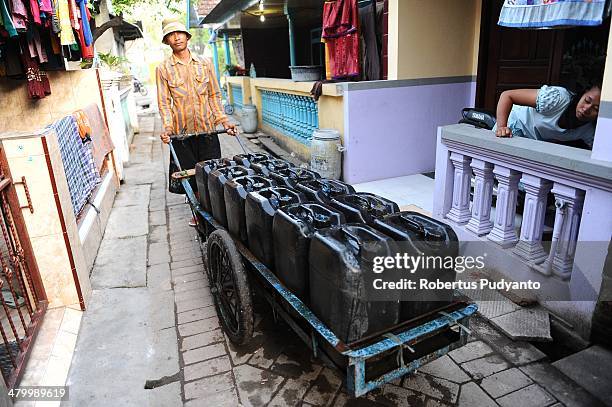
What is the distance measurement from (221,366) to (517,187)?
265 centimetres

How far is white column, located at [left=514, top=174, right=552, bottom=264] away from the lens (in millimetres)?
3084

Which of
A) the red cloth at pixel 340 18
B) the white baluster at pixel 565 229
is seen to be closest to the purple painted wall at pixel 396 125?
the red cloth at pixel 340 18

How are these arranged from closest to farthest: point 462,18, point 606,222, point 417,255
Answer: point 417,255 → point 606,222 → point 462,18

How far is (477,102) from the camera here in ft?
21.0

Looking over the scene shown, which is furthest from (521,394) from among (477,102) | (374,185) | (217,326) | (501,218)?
(477,102)

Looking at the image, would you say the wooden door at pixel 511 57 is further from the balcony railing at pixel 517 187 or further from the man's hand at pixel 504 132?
the man's hand at pixel 504 132

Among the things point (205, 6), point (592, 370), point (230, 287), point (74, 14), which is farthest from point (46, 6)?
point (205, 6)

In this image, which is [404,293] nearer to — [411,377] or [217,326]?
[411,377]

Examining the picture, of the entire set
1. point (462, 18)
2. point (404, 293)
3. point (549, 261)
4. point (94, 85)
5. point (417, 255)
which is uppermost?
point (462, 18)

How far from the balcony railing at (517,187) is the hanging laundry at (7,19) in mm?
4581

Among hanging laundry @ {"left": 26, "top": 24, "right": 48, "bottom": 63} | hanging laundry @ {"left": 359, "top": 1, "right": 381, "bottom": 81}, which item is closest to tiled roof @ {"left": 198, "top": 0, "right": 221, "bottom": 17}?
hanging laundry @ {"left": 359, "top": 1, "right": 381, "bottom": 81}

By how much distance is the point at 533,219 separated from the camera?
10.4ft

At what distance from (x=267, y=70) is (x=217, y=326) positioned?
1340cm

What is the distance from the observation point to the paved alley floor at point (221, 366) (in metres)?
2.44
